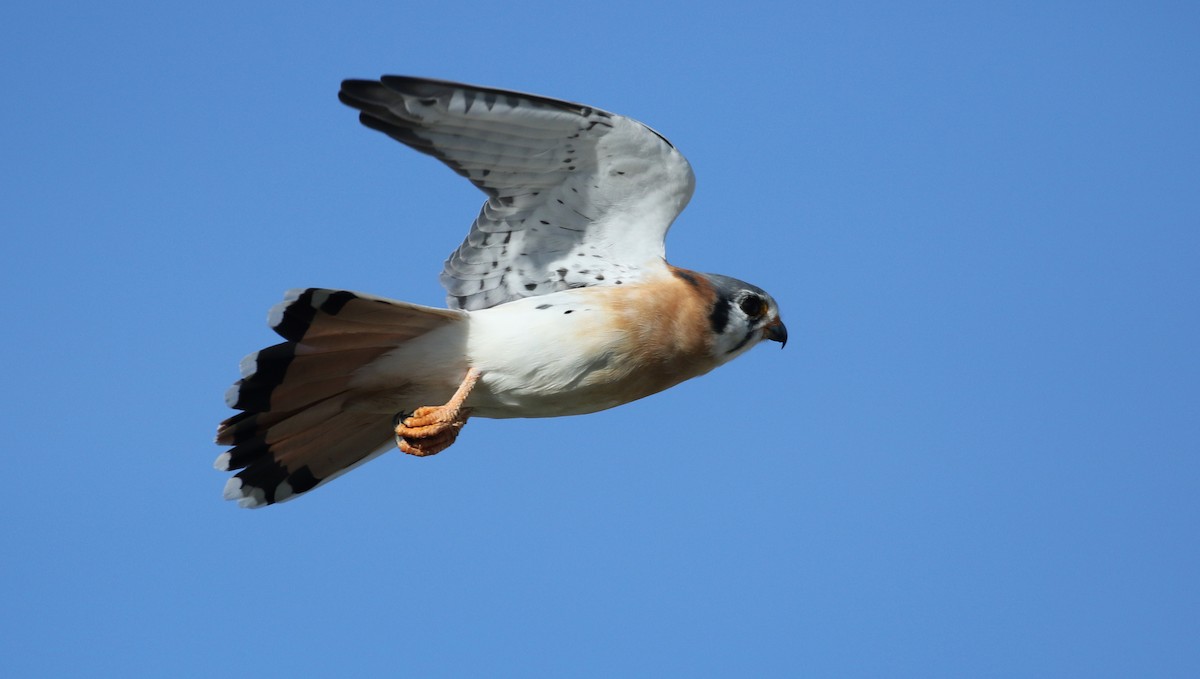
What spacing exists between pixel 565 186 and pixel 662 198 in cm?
48

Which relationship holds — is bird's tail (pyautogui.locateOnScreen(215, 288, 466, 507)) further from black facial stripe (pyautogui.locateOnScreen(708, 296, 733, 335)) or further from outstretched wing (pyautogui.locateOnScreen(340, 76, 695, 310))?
black facial stripe (pyautogui.locateOnScreen(708, 296, 733, 335))

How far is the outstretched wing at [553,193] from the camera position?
20.8ft

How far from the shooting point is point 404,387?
6629mm

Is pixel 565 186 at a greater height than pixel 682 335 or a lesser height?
greater

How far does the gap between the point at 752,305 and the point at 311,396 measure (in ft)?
7.18

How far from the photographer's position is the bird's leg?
252 inches

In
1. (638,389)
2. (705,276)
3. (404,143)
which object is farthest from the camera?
(705,276)

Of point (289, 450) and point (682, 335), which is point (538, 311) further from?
point (289, 450)

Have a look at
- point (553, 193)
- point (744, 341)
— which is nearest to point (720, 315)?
point (744, 341)

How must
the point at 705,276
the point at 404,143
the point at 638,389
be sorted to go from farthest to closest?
the point at 705,276, the point at 638,389, the point at 404,143

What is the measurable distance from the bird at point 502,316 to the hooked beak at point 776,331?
14 cm

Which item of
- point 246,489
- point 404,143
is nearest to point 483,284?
point 404,143

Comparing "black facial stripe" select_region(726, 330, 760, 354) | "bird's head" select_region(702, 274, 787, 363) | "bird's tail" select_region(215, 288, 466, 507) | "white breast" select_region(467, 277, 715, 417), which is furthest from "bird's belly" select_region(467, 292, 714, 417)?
"black facial stripe" select_region(726, 330, 760, 354)

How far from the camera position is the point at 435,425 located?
21.0 feet
